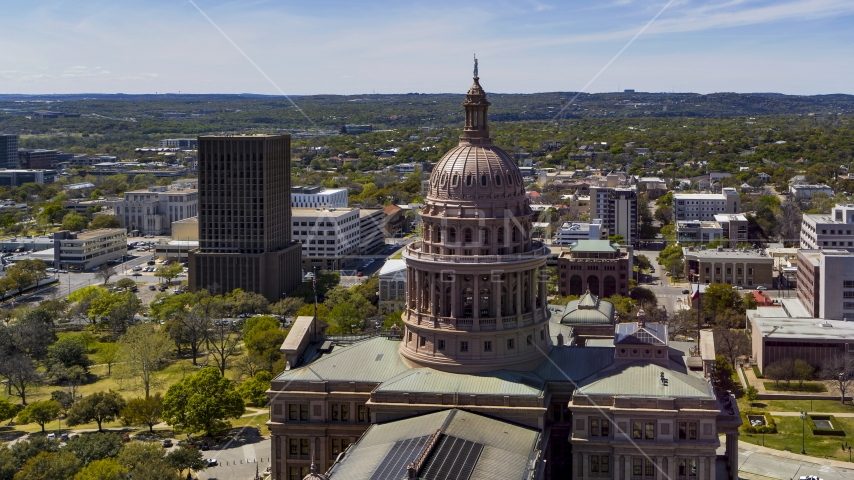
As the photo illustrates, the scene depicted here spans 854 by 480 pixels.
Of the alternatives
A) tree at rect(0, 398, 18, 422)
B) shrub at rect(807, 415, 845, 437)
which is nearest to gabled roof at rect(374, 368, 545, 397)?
shrub at rect(807, 415, 845, 437)

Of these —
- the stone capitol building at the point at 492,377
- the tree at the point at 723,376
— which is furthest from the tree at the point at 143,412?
the tree at the point at 723,376

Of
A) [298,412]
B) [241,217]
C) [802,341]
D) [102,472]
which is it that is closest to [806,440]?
[802,341]

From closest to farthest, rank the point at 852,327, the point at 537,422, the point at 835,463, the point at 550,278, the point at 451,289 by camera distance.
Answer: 1. the point at 537,422
2. the point at 451,289
3. the point at 835,463
4. the point at 852,327
5. the point at 550,278

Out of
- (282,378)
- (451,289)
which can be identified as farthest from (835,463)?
(282,378)

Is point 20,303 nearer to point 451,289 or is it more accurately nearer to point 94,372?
point 94,372

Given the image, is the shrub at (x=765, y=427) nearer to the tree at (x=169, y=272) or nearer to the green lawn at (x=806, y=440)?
the green lawn at (x=806, y=440)

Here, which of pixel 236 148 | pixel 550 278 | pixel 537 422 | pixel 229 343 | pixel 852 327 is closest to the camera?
pixel 537 422
